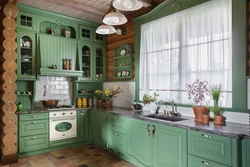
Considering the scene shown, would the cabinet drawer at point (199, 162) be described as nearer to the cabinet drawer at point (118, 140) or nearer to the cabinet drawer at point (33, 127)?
the cabinet drawer at point (118, 140)

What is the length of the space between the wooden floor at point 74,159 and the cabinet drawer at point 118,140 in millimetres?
222

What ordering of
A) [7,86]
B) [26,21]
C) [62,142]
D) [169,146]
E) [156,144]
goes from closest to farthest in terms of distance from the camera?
[169,146] → [156,144] → [7,86] → [26,21] → [62,142]

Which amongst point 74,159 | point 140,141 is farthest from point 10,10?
point 140,141

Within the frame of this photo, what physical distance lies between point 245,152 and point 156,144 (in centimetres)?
115

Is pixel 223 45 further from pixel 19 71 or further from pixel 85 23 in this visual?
pixel 19 71

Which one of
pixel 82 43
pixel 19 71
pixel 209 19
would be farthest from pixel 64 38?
pixel 209 19

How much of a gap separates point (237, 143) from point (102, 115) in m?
2.54

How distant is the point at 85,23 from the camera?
4621mm

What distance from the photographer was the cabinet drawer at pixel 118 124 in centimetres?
332

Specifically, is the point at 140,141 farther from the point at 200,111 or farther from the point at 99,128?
the point at 99,128

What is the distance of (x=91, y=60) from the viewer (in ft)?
15.4

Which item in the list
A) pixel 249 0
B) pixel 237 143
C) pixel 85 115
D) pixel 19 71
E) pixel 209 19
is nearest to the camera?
pixel 237 143

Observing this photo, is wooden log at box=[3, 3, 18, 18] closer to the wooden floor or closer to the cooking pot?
the cooking pot

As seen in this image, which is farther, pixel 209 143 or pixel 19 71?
pixel 19 71
